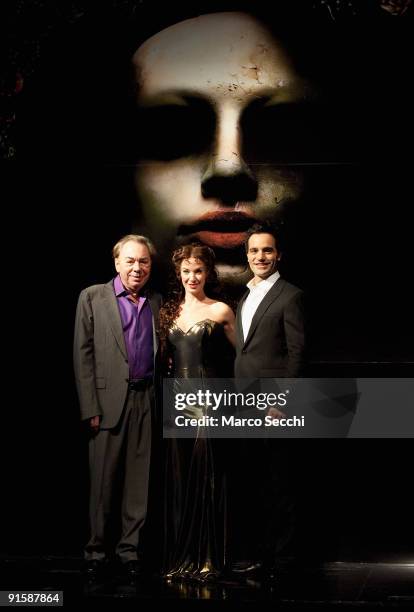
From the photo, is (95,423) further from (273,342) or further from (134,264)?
(273,342)

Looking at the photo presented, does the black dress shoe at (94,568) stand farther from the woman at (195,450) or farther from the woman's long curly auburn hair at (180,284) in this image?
the woman's long curly auburn hair at (180,284)

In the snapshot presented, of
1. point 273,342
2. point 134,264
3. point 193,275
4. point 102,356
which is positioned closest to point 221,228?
point 193,275

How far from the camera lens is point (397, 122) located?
17.3 feet

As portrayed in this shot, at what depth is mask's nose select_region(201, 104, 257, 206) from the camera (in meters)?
5.32

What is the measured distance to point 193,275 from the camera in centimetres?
502

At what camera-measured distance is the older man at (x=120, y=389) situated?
4941 millimetres

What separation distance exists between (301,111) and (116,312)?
1.53 metres

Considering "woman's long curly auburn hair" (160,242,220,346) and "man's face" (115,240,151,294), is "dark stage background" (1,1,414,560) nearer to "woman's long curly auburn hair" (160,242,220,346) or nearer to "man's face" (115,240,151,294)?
"man's face" (115,240,151,294)

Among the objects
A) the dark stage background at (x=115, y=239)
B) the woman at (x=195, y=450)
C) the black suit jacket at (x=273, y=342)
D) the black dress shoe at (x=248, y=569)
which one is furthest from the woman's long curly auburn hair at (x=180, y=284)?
the black dress shoe at (x=248, y=569)

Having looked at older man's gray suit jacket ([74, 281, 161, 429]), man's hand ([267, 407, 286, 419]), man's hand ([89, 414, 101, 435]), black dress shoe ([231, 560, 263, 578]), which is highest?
older man's gray suit jacket ([74, 281, 161, 429])

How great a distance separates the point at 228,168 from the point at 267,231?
43 cm

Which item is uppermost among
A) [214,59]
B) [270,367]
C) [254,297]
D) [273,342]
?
[214,59]

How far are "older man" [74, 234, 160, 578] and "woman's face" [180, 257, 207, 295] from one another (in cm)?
20

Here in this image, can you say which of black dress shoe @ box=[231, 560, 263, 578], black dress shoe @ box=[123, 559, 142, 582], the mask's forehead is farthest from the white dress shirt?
black dress shoe @ box=[123, 559, 142, 582]
